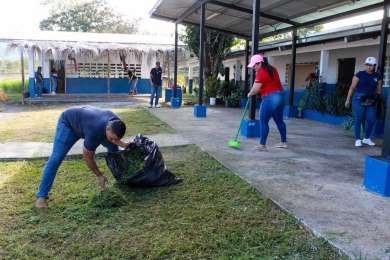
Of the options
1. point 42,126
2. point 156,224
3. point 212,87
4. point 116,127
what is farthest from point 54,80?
point 156,224

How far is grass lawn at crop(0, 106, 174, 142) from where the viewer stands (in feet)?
26.5

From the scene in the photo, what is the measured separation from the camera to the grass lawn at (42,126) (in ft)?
26.5

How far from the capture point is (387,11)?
8.05m

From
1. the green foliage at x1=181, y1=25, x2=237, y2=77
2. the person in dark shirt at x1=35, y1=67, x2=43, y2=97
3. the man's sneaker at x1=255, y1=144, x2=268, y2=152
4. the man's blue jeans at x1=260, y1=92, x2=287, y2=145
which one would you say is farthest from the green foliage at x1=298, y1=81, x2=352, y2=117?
the person in dark shirt at x1=35, y1=67, x2=43, y2=97

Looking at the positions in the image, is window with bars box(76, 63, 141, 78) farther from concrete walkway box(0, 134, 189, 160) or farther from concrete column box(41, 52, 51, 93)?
concrete walkway box(0, 134, 189, 160)

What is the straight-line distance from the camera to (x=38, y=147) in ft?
22.5

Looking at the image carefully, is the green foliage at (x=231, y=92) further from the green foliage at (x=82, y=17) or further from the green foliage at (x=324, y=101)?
the green foliage at (x=82, y=17)

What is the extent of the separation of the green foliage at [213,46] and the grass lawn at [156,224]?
1192cm

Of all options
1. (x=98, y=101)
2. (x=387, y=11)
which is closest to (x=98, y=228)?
(x=387, y=11)

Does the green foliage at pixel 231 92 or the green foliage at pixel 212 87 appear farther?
the green foliage at pixel 212 87

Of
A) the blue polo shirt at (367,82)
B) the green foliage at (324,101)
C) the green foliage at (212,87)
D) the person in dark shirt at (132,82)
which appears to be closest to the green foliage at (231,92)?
the green foliage at (212,87)

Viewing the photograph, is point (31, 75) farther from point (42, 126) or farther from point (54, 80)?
point (42, 126)

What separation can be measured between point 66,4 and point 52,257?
150 feet

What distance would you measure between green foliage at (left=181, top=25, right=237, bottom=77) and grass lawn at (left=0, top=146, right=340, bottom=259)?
1192 cm
